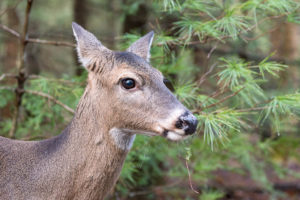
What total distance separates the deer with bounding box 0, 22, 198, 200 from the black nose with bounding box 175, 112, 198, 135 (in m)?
0.17

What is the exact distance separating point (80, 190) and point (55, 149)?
45 centimetres

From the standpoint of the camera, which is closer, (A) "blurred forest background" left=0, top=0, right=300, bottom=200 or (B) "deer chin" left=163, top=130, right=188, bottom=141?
(B) "deer chin" left=163, top=130, right=188, bottom=141

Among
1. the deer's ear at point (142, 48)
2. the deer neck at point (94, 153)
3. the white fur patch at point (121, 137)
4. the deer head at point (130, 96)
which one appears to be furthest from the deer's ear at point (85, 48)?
the white fur patch at point (121, 137)

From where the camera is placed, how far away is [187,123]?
2814mm

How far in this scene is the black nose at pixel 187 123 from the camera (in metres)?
2.81

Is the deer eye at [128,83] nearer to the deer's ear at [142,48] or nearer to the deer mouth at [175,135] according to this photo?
the deer mouth at [175,135]

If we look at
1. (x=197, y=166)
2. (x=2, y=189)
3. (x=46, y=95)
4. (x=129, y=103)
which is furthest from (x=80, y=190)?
(x=197, y=166)

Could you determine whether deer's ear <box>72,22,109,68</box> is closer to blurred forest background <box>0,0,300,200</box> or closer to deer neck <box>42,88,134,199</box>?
deer neck <box>42,88,134,199</box>

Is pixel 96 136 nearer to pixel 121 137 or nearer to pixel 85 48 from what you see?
pixel 121 137

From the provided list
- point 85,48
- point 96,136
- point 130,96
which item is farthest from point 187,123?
point 85,48

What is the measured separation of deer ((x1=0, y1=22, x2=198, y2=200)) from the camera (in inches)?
122

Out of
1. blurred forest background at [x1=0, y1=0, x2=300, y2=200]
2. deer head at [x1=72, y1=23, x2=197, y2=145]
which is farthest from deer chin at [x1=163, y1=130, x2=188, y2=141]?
blurred forest background at [x1=0, y1=0, x2=300, y2=200]

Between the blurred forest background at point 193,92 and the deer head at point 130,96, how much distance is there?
66cm

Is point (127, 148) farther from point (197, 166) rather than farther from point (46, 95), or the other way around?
point (197, 166)
